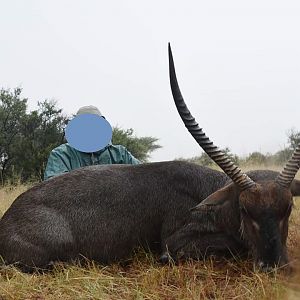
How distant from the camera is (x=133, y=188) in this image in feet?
16.8

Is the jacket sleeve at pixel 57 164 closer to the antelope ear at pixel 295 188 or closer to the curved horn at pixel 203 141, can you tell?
the curved horn at pixel 203 141

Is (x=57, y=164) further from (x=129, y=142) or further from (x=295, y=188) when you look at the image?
(x=129, y=142)

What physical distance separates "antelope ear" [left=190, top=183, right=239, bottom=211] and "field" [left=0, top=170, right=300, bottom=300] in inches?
16.9

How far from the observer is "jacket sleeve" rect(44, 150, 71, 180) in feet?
21.9

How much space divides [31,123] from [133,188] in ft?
54.5

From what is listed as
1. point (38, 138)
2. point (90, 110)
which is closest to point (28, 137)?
point (38, 138)

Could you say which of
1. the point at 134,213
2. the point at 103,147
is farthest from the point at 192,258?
the point at 103,147

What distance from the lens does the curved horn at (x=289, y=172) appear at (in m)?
4.31

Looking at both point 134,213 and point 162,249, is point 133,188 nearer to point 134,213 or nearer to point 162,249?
point 134,213

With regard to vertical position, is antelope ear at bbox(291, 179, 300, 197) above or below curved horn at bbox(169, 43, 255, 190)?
below

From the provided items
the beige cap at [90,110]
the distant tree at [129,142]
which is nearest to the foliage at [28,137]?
the distant tree at [129,142]

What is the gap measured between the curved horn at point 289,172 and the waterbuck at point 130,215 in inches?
4.9

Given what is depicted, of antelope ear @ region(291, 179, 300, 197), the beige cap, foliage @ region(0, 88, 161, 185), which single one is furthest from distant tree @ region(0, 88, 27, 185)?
antelope ear @ region(291, 179, 300, 197)

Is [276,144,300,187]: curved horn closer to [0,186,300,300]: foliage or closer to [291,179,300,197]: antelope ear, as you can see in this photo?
[291,179,300,197]: antelope ear
